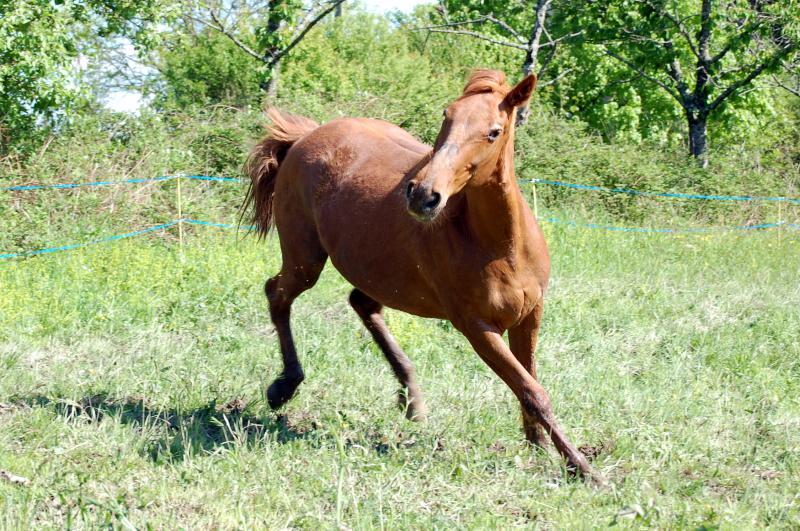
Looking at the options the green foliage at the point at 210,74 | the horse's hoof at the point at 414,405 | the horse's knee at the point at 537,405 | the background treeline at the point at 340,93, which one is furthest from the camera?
the green foliage at the point at 210,74

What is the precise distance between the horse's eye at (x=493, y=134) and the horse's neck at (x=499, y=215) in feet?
0.75

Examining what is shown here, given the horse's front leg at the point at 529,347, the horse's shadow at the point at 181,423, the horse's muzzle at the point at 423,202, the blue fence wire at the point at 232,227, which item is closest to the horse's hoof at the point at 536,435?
the horse's front leg at the point at 529,347

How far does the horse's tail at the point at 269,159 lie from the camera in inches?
268

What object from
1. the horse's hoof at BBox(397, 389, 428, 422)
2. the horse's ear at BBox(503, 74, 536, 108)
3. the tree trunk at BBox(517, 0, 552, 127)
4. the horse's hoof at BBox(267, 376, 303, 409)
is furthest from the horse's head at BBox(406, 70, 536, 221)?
the tree trunk at BBox(517, 0, 552, 127)

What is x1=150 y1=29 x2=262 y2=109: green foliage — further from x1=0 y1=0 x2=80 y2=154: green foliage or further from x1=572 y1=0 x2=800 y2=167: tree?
x1=572 y1=0 x2=800 y2=167: tree

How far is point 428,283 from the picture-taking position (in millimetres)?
4941

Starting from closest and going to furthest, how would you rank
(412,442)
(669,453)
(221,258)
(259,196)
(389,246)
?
1. (669,453)
2. (412,442)
3. (389,246)
4. (259,196)
5. (221,258)

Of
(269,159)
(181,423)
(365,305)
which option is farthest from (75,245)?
(181,423)

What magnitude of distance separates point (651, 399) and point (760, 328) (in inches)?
102

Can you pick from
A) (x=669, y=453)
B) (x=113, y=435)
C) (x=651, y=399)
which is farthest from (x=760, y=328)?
(x=113, y=435)

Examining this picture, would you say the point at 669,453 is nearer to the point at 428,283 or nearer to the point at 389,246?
the point at 428,283

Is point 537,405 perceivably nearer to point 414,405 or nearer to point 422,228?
point 422,228

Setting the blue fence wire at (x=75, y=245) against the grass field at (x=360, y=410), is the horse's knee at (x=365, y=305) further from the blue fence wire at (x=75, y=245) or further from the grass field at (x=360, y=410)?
the blue fence wire at (x=75, y=245)

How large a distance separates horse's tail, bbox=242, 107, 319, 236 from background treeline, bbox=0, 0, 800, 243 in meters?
5.42
